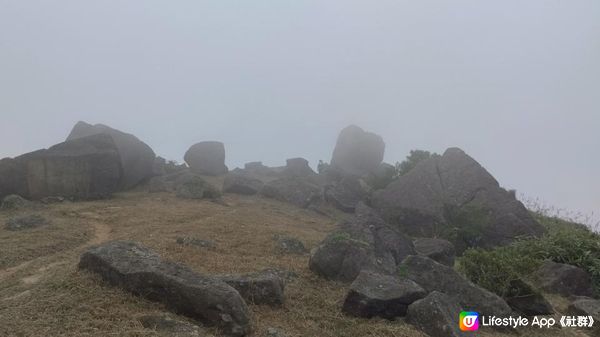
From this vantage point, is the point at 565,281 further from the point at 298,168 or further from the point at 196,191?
the point at 298,168

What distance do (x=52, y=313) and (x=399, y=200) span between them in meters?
21.6

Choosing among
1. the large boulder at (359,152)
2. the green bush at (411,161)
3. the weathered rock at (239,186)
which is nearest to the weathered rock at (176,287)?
the weathered rock at (239,186)

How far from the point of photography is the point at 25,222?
16359mm

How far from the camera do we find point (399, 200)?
1051 inches

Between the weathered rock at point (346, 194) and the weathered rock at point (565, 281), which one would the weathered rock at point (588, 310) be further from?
the weathered rock at point (346, 194)

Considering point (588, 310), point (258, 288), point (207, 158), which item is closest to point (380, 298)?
point (258, 288)

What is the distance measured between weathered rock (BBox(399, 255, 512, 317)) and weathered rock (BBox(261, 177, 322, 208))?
63.2ft

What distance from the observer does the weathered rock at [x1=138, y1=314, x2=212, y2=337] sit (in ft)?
22.7

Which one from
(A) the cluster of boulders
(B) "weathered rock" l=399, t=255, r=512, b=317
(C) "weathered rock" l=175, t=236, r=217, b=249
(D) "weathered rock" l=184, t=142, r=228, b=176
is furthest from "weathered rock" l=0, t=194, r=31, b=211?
(D) "weathered rock" l=184, t=142, r=228, b=176

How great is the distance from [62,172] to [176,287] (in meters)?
20.5

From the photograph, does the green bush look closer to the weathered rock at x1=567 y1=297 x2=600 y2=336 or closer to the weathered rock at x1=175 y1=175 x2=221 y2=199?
the weathered rock at x1=175 y1=175 x2=221 y2=199

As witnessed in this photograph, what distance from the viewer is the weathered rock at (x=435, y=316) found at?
8203 millimetres

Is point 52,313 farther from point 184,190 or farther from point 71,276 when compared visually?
point 184,190

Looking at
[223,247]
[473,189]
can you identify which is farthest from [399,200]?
[223,247]
